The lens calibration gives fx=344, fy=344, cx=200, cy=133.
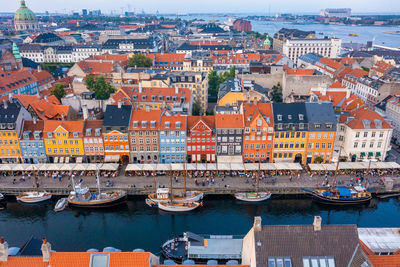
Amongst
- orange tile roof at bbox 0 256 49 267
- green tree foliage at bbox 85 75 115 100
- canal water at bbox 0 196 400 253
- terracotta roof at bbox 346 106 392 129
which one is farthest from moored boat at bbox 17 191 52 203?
terracotta roof at bbox 346 106 392 129

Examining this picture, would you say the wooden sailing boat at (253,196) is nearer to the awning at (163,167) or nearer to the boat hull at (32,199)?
the awning at (163,167)

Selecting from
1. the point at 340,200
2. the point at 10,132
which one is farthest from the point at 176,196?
the point at 10,132

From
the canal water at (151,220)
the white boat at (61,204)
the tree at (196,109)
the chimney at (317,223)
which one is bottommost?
the canal water at (151,220)

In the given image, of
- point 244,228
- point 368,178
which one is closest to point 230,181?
point 244,228

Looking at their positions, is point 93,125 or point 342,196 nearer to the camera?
point 342,196

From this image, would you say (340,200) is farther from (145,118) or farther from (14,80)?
(14,80)

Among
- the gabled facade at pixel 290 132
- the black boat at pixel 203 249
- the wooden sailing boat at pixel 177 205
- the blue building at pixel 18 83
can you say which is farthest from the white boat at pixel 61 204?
the blue building at pixel 18 83

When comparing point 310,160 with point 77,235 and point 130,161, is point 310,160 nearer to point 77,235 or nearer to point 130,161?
point 130,161
